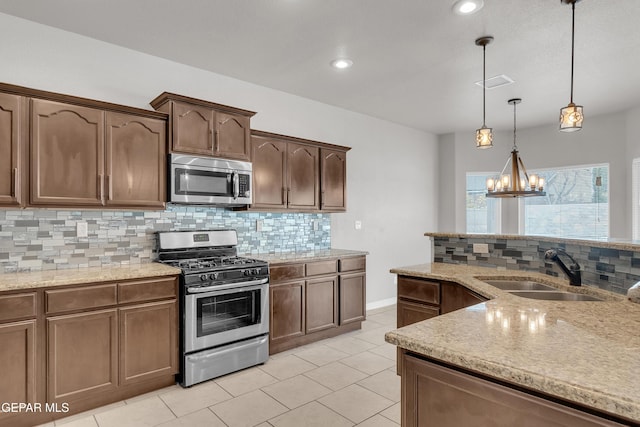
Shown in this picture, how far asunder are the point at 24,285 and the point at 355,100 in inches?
149

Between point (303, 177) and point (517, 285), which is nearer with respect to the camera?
point (517, 285)

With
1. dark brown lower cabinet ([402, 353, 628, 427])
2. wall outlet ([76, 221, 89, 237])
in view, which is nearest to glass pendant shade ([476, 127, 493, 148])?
dark brown lower cabinet ([402, 353, 628, 427])

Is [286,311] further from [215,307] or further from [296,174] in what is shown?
[296,174]

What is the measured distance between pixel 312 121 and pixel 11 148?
10.0ft

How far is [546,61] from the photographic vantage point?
135 inches

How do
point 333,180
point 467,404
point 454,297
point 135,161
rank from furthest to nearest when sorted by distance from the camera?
point 333,180
point 135,161
point 454,297
point 467,404

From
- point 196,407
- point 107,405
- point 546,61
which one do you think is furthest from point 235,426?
point 546,61

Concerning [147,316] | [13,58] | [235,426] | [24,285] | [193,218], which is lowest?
[235,426]

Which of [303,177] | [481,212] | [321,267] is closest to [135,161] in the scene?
[303,177]

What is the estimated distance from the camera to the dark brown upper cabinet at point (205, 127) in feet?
10.1

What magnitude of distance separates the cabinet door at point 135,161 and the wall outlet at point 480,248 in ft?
8.48

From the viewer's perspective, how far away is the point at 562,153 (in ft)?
18.7

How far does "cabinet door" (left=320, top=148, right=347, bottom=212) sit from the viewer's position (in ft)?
14.1

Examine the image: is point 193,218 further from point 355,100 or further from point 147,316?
point 355,100
